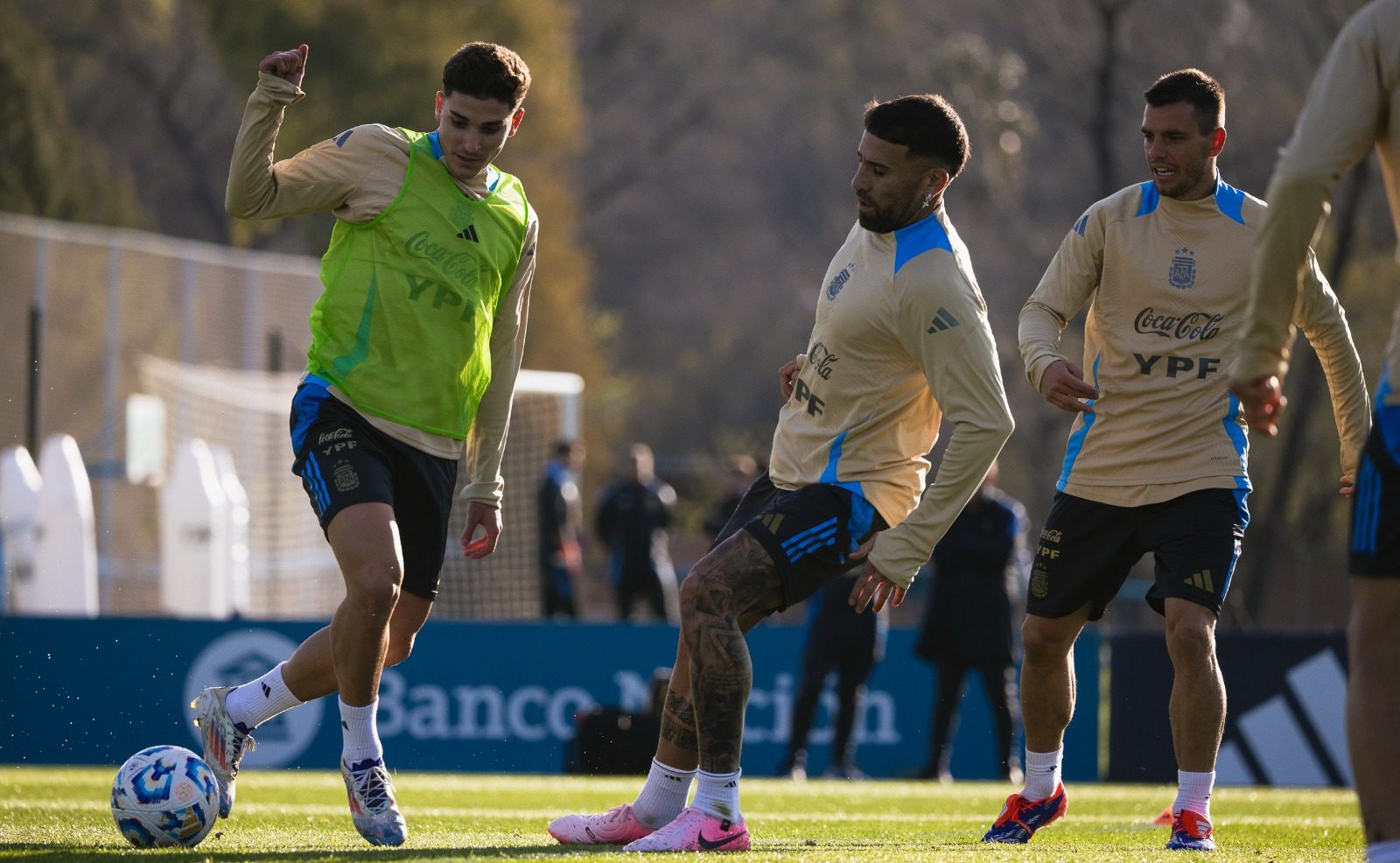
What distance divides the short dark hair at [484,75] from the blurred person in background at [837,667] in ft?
23.1

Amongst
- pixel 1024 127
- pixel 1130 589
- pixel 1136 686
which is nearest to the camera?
pixel 1136 686

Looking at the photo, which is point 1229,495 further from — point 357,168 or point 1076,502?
point 357,168

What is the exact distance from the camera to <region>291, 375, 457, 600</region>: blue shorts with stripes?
5941mm

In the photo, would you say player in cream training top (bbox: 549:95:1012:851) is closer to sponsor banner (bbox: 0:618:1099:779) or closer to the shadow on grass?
the shadow on grass

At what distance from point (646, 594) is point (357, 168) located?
13325 mm

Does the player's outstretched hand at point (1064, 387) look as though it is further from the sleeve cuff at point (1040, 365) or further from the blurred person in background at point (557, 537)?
the blurred person in background at point (557, 537)

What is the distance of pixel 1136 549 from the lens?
673 cm

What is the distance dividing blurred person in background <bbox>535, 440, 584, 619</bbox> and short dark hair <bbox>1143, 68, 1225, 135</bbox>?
12.9 meters

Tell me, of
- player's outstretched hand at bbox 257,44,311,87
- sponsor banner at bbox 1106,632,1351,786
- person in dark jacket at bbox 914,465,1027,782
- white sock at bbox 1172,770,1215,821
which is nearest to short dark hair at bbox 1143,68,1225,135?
white sock at bbox 1172,770,1215,821

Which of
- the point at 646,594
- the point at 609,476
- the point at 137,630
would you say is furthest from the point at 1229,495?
the point at 609,476

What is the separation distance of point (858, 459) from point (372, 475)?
1558 mm

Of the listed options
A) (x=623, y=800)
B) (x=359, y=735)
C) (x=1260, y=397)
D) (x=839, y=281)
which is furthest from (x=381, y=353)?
(x=623, y=800)

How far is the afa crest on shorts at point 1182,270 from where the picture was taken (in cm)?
665

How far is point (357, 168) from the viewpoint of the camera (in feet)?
20.3
